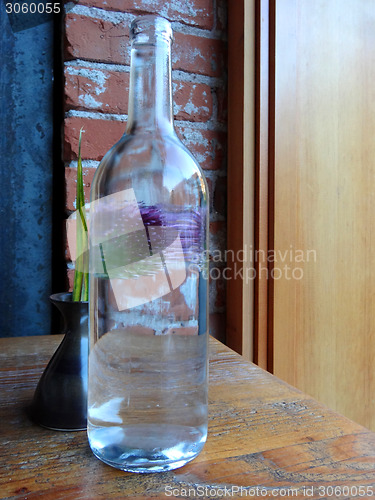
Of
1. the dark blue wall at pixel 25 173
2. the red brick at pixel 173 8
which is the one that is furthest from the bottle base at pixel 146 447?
the red brick at pixel 173 8

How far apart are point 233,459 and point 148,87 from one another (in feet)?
0.88

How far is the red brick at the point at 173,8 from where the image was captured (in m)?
0.76

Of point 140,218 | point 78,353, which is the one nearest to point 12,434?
point 78,353

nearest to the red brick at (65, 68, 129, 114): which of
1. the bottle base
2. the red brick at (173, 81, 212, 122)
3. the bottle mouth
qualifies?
the red brick at (173, 81, 212, 122)

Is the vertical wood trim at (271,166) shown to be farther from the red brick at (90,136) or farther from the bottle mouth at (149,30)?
the bottle mouth at (149,30)

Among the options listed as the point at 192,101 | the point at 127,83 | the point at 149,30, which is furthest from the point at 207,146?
the point at 149,30

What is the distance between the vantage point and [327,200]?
842mm

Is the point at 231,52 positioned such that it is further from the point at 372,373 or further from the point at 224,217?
the point at 372,373

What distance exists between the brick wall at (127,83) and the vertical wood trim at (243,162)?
0.14 ft

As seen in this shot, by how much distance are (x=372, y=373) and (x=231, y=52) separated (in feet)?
2.49

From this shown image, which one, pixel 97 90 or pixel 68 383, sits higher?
pixel 97 90

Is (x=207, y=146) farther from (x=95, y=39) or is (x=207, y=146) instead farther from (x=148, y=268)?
(x=148, y=268)

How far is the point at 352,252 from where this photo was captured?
872 millimetres

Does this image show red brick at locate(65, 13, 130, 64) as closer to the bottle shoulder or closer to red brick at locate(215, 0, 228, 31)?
red brick at locate(215, 0, 228, 31)
